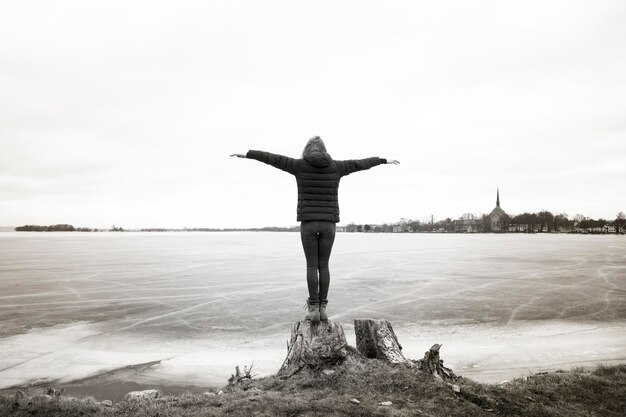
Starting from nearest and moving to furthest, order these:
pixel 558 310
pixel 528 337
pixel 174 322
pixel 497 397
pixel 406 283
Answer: pixel 497 397 < pixel 528 337 < pixel 174 322 < pixel 558 310 < pixel 406 283

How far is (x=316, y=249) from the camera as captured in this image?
602cm

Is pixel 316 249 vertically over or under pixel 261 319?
over

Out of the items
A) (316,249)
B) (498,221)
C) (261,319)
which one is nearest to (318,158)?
(316,249)

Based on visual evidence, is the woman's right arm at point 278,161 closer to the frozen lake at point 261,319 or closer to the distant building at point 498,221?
the frozen lake at point 261,319

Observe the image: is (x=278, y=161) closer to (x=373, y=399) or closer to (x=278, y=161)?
(x=278, y=161)

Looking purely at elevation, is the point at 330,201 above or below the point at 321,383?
above

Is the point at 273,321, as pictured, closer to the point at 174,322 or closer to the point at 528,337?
the point at 174,322

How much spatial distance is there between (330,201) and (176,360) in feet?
14.4

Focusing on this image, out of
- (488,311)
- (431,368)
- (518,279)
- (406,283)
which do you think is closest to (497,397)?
(431,368)

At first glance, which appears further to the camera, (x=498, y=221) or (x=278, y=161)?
(x=498, y=221)

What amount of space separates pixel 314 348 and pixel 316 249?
4.38 feet

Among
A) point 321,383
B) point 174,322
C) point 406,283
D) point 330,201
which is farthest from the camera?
point 406,283

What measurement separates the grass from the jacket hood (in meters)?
2.69

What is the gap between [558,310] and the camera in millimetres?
11859
